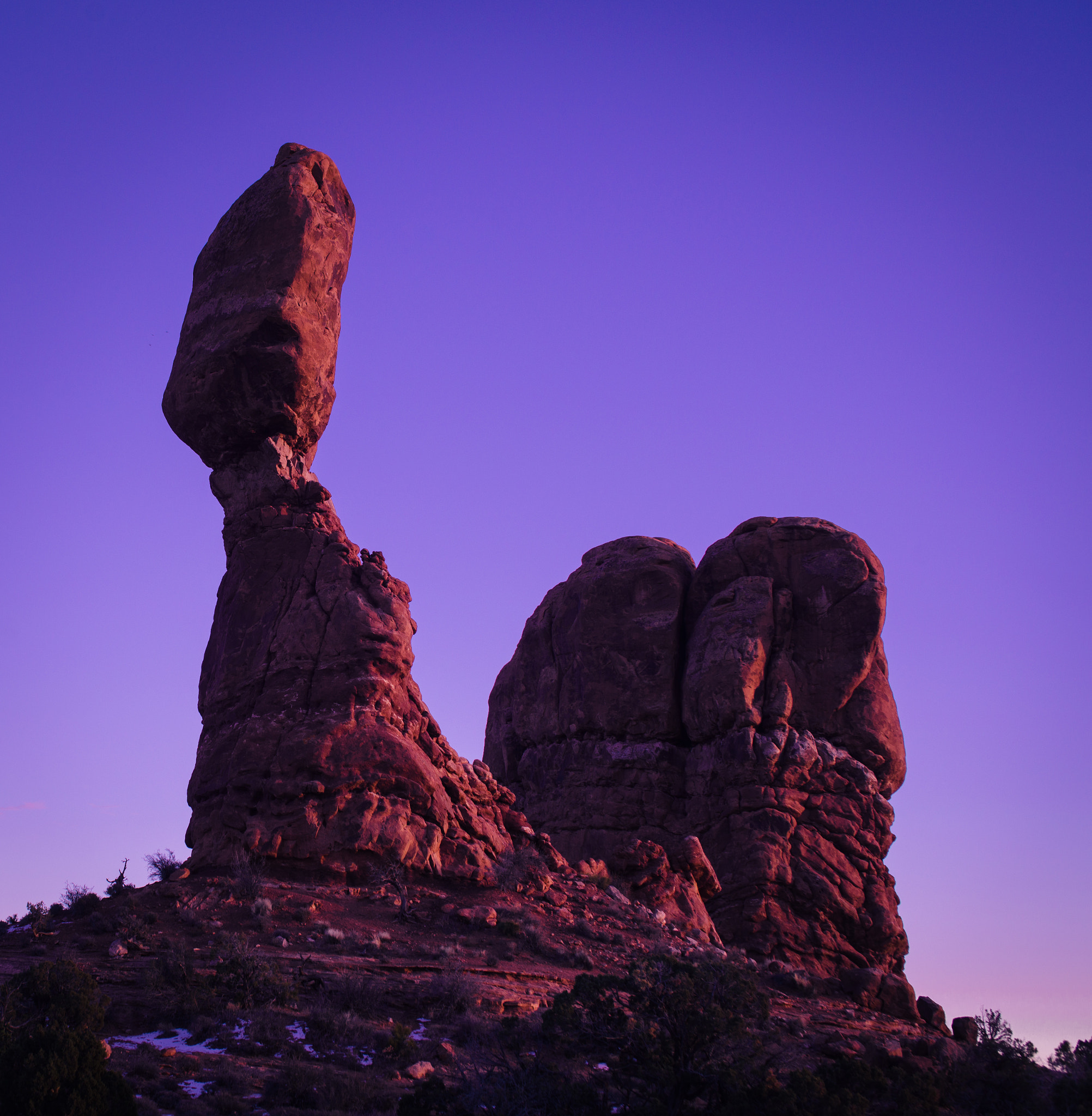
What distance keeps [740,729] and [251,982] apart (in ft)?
76.9

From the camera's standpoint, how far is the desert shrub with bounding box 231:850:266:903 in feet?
74.9

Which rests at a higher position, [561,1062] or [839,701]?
[839,701]

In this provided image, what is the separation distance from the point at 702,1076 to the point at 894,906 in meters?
23.8

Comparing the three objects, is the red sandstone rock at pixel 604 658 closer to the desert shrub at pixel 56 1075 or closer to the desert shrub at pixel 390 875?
the desert shrub at pixel 390 875

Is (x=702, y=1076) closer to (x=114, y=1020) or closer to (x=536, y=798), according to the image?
(x=114, y=1020)

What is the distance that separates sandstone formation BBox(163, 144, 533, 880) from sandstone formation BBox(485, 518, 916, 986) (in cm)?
1010

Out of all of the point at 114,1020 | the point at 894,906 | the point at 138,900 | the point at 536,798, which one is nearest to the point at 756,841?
the point at 894,906

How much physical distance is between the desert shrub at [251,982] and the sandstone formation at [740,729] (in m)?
16.9

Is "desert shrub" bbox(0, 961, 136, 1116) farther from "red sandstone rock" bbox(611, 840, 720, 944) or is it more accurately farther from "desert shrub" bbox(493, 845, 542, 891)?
"red sandstone rock" bbox(611, 840, 720, 944)

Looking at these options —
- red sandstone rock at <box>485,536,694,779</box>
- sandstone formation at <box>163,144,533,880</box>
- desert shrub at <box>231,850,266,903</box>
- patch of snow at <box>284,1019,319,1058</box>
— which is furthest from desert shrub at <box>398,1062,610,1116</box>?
red sandstone rock at <box>485,536,694,779</box>

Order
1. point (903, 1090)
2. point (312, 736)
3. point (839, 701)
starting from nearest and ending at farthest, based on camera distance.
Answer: point (903, 1090), point (312, 736), point (839, 701)

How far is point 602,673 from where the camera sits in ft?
138

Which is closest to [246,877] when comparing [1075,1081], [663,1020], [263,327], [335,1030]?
[335,1030]

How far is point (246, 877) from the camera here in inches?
913
